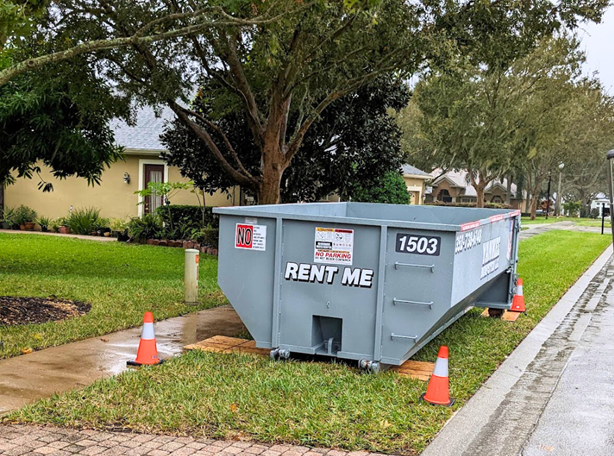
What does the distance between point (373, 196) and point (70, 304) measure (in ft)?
52.6

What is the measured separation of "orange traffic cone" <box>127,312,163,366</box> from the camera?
6852 millimetres

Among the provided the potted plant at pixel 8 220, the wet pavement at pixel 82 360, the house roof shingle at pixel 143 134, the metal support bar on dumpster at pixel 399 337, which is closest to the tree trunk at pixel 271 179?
the wet pavement at pixel 82 360

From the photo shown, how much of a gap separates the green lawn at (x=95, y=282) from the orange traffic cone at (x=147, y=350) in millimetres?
1365

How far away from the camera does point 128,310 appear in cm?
980

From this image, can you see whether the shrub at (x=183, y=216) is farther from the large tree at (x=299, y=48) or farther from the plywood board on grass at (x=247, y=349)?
the plywood board on grass at (x=247, y=349)

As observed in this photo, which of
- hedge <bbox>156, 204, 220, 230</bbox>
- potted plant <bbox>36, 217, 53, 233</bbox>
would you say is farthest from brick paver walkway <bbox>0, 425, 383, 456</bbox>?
potted plant <bbox>36, 217, 53, 233</bbox>

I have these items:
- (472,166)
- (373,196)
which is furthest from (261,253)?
(472,166)

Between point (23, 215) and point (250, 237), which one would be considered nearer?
point (250, 237)

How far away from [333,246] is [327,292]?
486mm

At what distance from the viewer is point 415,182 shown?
124 ft

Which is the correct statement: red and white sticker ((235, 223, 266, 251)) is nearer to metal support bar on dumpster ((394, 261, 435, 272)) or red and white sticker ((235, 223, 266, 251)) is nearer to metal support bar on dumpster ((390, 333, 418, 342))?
metal support bar on dumpster ((394, 261, 435, 272))

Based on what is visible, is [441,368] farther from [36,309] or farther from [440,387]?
[36,309]

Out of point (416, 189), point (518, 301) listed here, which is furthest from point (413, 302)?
point (416, 189)

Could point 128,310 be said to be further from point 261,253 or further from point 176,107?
point 176,107
